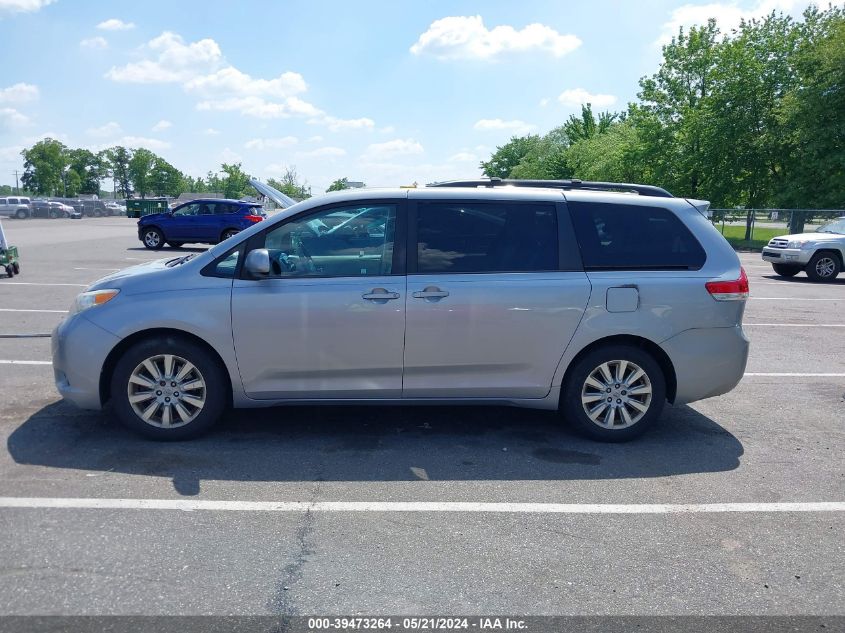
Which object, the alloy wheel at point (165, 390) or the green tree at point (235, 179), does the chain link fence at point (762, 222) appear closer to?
the alloy wheel at point (165, 390)

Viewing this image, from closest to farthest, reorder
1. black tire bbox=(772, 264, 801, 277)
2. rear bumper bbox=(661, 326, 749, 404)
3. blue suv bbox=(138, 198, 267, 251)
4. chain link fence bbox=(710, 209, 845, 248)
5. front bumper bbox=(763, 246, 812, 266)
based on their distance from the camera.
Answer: rear bumper bbox=(661, 326, 749, 404) < front bumper bbox=(763, 246, 812, 266) < black tire bbox=(772, 264, 801, 277) < blue suv bbox=(138, 198, 267, 251) < chain link fence bbox=(710, 209, 845, 248)

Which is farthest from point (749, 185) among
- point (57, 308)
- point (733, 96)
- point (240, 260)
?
point (240, 260)

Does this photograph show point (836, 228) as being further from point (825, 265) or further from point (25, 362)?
point (25, 362)

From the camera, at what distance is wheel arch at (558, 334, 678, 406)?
5352 mm

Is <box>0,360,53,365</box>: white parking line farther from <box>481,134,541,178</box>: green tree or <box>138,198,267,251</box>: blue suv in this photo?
<box>481,134,541,178</box>: green tree

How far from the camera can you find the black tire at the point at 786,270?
18.3 metres

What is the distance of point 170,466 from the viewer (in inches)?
189

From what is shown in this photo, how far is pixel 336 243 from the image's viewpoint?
17.3 ft

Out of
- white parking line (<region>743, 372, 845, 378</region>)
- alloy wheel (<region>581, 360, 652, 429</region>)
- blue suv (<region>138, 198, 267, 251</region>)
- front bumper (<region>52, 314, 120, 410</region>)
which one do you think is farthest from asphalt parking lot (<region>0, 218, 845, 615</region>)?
blue suv (<region>138, 198, 267, 251</region>)

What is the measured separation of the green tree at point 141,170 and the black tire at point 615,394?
132177mm

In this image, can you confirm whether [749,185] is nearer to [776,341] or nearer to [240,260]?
[776,341]

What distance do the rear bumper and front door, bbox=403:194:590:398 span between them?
808 millimetres

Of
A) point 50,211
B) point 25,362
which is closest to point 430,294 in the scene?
point 25,362

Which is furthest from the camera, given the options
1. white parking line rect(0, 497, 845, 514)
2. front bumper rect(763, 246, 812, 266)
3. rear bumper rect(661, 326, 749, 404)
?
front bumper rect(763, 246, 812, 266)
